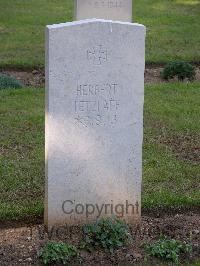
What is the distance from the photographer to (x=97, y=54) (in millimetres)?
5012

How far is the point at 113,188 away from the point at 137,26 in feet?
4.03

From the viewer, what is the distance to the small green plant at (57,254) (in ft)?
15.4

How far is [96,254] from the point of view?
492 cm

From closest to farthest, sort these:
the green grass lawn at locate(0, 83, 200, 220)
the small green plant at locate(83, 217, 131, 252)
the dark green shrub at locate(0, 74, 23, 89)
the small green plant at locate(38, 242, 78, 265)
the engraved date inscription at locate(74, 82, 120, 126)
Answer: the small green plant at locate(38, 242, 78, 265) → the small green plant at locate(83, 217, 131, 252) → the engraved date inscription at locate(74, 82, 120, 126) → the green grass lawn at locate(0, 83, 200, 220) → the dark green shrub at locate(0, 74, 23, 89)

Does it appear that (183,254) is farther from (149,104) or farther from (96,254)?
(149,104)

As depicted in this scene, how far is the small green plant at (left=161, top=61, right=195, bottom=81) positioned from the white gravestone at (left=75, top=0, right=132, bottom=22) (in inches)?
44.4

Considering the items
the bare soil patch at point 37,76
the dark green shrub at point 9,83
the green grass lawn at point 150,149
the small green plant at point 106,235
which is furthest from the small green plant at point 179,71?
the small green plant at point 106,235

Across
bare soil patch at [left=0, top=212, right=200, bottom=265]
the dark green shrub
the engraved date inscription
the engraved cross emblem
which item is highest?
the engraved cross emblem

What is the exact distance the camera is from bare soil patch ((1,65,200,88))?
10.5 metres

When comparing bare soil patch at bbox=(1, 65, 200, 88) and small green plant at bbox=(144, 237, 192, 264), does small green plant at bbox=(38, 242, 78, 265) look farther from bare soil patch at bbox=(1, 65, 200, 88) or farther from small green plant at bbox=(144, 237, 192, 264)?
bare soil patch at bbox=(1, 65, 200, 88)

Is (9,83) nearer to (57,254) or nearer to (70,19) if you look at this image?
(57,254)

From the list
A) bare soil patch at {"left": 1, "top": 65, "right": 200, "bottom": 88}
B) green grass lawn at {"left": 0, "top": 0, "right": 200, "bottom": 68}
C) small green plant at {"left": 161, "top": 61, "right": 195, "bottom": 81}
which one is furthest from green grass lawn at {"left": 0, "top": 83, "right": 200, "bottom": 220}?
green grass lawn at {"left": 0, "top": 0, "right": 200, "bottom": 68}

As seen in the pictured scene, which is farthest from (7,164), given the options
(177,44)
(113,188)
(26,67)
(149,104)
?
(177,44)

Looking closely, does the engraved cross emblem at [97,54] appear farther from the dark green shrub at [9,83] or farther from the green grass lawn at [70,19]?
the green grass lawn at [70,19]
